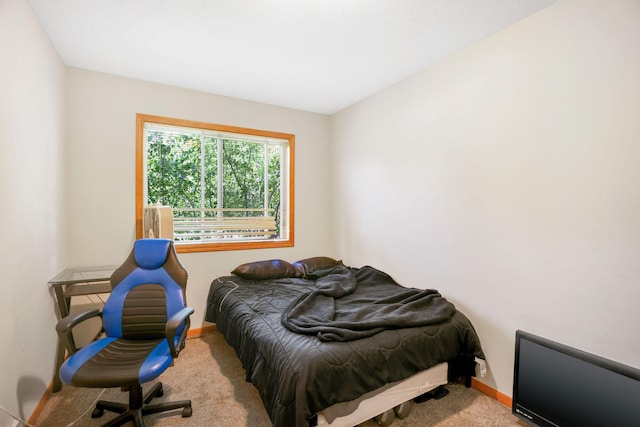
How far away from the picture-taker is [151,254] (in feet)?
6.69

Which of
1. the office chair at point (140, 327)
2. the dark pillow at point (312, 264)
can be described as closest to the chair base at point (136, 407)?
the office chair at point (140, 327)

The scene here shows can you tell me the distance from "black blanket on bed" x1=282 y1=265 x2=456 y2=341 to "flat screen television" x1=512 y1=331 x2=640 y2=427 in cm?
53

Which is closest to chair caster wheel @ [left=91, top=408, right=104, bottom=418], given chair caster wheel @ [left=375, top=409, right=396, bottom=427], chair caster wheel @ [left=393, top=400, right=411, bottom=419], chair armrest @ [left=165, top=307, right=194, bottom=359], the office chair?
the office chair

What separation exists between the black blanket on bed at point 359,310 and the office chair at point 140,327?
2.41 ft

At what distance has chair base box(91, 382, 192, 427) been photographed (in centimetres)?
169

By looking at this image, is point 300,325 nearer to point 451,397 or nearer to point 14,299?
point 451,397

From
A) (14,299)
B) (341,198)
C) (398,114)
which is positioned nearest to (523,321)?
(398,114)

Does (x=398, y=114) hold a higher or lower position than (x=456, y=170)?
higher

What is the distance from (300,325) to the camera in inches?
73.3

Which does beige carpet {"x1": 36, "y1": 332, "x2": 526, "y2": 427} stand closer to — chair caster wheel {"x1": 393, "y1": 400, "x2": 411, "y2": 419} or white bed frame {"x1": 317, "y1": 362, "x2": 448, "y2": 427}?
chair caster wheel {"x1": 393, "y1": 400, "x2": 411, "y2": 419}

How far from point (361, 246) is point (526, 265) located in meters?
1.74

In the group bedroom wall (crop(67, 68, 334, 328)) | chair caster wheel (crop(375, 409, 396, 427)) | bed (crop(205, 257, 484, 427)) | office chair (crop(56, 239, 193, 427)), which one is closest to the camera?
bed (crop(205, 257, 484, 427))

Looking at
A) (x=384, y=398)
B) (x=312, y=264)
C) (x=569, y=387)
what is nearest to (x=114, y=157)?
(x=312, y=264)

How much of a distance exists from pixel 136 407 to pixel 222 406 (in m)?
0.52
